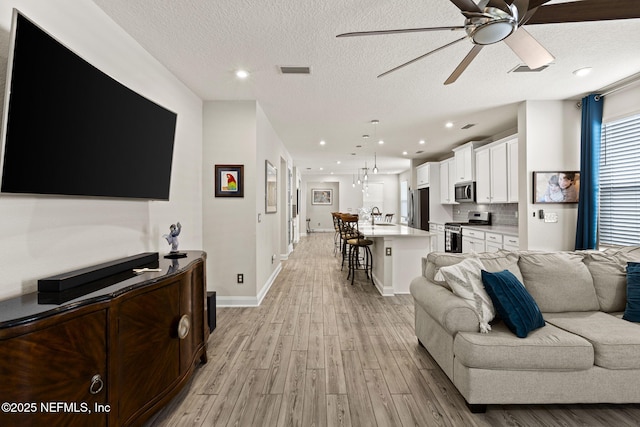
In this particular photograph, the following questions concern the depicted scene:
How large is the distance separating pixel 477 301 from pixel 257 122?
10.5ft

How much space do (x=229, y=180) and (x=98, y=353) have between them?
8.92 feet

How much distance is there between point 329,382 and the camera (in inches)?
87.5

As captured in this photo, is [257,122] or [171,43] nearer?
[171,43]

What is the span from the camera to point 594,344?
185 cm

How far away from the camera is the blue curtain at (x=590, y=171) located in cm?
368

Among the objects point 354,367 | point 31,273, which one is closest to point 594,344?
point 354,367

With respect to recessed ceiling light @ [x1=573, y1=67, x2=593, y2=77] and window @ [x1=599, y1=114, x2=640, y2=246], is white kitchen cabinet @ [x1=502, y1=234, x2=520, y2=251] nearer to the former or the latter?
window @ [x1=599, y1=114, x2=640, y2=246]

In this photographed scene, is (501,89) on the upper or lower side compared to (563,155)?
upper

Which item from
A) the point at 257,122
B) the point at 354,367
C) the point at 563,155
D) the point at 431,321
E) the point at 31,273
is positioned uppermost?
the point at 257,122

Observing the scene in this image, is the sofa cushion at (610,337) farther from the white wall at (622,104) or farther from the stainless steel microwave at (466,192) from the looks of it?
the stainless steel microwave at (466,192)

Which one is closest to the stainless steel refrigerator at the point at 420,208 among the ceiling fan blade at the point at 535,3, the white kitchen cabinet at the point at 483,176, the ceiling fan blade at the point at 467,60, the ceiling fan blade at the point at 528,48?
the white kitchen cabinet at the point at 483,176

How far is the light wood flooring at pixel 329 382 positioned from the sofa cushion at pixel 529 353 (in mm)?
322

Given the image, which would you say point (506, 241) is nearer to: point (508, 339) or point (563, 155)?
point (563, 155)

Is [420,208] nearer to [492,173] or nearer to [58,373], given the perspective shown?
[492,173]
